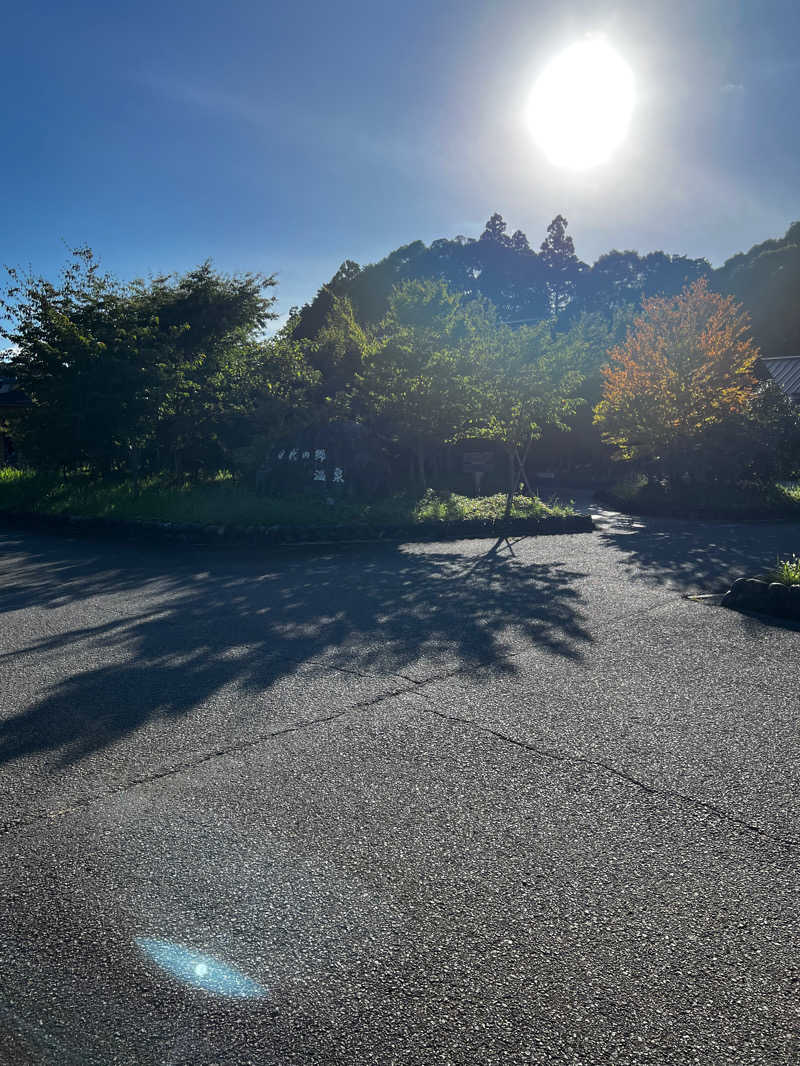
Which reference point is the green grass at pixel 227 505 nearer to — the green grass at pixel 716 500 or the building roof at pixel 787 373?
the green grass at pixel 716 500

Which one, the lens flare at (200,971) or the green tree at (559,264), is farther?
the green tree at (559,264)

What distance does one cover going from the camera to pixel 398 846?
3182 millimetres

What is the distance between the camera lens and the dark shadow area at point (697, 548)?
10.2m

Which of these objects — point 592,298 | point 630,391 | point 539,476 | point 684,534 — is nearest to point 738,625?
point 684,534

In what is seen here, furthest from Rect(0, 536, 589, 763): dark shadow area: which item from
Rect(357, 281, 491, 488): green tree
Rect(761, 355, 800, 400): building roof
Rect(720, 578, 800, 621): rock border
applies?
Rect(761, 355, 800, 400): building roof

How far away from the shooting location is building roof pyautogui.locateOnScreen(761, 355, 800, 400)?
3338 centimetres

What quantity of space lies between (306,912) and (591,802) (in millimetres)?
1555

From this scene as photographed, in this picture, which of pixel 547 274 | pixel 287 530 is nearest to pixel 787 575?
pixel 287 530

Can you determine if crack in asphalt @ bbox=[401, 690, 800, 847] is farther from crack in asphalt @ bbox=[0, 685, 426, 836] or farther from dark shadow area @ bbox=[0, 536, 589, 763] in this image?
dark shadow area @ bbox=[0, 536, 589, 763]

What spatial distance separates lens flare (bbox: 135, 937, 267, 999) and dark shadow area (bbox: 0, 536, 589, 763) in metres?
1.83

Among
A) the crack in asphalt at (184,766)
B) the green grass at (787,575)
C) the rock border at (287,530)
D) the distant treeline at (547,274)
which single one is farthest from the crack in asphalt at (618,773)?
the distant treeline at (547,274)

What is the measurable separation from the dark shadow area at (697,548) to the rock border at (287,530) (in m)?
1.49

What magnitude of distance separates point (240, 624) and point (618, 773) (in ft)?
14.0

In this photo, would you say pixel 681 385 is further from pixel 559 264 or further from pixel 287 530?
pixel 559 264
